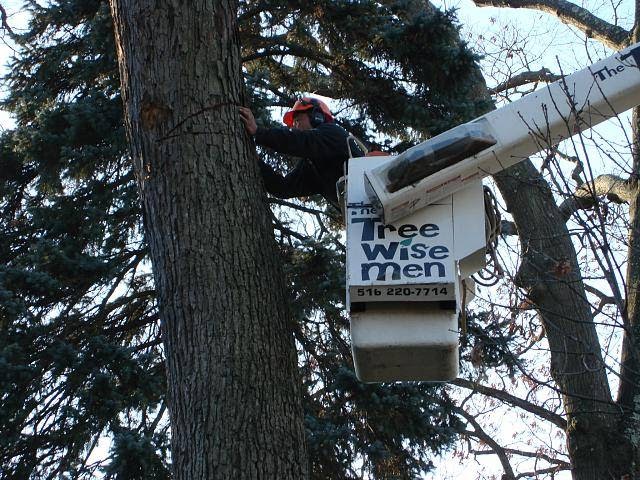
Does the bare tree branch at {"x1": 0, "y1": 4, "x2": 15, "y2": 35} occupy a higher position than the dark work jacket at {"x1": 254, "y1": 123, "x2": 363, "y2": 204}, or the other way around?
the bare tree branch at {"x1": 0, "y1": 4, "x2": 15, "y2": 35}

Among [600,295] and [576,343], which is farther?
[600,295]

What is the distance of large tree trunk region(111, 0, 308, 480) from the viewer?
3510 millimetres

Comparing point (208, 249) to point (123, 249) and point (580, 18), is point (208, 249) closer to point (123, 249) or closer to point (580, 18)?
point (123, 249)

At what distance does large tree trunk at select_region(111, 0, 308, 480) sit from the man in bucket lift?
19.5 inches

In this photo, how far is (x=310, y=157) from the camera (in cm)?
512

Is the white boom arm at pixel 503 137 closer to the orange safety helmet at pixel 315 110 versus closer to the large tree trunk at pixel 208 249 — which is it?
the large tree trunk at pixel 208 249


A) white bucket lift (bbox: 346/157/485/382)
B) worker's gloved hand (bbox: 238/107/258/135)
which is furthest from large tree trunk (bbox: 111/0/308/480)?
white bucket lift (bbox: 346/157/485/382)

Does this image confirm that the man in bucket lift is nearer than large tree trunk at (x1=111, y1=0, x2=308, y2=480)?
No

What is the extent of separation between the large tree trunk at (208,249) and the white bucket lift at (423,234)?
0.41 meters

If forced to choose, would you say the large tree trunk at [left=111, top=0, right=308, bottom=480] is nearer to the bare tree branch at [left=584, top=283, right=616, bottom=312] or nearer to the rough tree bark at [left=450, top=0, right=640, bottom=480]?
the rough tree bark at [left=450, top=0, right=640, bottom=480]

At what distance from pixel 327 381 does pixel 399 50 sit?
2.83 meters

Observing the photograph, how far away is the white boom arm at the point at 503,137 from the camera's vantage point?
4086 mm

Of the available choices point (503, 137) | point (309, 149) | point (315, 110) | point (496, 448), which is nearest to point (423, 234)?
point (503, 137)

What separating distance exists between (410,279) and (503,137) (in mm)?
906
